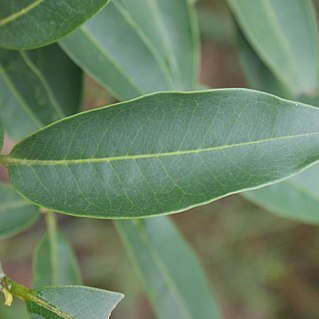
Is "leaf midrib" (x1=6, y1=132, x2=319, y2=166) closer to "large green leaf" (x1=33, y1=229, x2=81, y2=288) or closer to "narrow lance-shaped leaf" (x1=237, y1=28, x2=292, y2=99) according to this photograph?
"large green leaf" (x1=33, y1=229, x2=81, y2=288)

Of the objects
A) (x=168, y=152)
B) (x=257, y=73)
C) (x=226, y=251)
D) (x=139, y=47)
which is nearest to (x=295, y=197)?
(x=257, y=73)

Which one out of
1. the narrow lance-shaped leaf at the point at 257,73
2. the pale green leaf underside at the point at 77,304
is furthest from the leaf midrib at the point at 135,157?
the narrow lance-shaped leaf at the point at 257,73

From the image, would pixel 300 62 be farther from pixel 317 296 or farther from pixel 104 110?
pixel 317 296

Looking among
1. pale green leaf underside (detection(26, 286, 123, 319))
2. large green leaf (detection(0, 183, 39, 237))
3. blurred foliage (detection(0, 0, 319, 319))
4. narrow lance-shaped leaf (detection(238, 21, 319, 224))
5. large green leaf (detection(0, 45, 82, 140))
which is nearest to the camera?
pale green leaf underside (detection(26, 286, 123, 319))

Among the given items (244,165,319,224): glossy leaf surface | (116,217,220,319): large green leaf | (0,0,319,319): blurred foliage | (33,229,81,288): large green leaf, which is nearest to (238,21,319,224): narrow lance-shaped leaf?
(244,165,319,224): glossy leaf surface

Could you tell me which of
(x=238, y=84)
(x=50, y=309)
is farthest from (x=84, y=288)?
(x=238, y=84)

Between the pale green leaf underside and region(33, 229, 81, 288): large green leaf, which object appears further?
region(33, 229, 81, 288): large green leaf

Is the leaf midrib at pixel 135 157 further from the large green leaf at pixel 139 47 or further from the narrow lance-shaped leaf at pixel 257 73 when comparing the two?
the narrow lance-shaped leaf at pixel 257 73

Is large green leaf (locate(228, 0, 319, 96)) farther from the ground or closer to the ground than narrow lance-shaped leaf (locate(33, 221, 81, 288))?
farther from the ground
